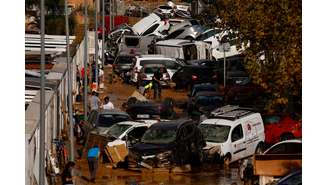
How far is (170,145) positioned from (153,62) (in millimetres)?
20539

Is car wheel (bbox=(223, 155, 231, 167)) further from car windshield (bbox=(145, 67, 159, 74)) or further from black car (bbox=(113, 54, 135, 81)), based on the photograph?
black car (bbox=(113, 54, 135, 81))

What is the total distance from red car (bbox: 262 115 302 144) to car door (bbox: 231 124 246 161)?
1.81 metres

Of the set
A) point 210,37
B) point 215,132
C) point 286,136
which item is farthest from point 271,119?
point 210,37

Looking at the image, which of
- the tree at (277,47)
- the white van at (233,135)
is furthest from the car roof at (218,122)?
the tree at (277,47)

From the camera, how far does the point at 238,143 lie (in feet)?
96.8

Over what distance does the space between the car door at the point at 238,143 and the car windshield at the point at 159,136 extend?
1695 millimetres

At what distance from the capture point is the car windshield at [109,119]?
32625 millimetres

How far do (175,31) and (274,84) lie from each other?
3815cm

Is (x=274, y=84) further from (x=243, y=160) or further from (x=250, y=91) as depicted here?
(x=250, y=91)

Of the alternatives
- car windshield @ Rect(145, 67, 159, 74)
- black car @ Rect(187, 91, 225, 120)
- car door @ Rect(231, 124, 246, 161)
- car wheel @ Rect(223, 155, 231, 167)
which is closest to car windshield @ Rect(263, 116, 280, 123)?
car door @ Rect(231, 124, 246, 161)

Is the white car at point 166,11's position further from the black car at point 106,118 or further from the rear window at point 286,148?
the rear window at point 286,148

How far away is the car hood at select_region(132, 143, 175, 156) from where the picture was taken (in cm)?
2841
